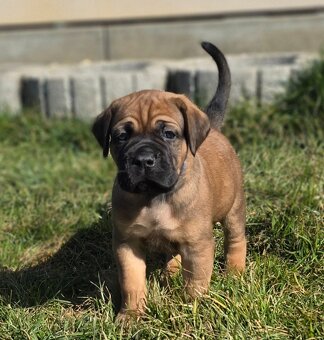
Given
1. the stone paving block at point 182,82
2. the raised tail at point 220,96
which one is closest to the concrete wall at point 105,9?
the stone paving block at point 182,82

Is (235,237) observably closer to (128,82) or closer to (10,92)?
(128,82)

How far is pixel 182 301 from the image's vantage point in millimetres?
3777

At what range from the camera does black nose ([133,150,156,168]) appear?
335cm

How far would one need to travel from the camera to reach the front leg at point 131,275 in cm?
372

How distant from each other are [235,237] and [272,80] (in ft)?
10.7

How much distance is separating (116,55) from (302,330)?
6.30 m

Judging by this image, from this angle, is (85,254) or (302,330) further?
(85,254)

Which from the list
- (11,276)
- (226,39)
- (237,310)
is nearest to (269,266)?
(237,310)

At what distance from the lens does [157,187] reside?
349 centimetres

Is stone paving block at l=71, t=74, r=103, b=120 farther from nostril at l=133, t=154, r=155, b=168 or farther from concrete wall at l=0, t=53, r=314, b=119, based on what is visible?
nostril at l=133, t=154, r=155, b=168

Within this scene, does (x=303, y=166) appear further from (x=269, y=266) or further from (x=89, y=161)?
(x=89, y=161)

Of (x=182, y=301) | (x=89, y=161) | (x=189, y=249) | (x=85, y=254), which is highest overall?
(x=189, y=249)

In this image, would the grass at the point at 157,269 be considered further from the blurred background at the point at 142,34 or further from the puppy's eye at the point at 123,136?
the blurred background at the point at 142,34

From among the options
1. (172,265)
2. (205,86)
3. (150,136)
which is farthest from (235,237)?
(205,86)
